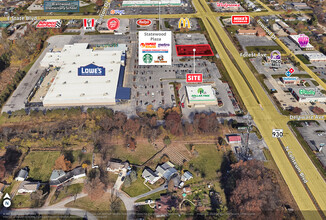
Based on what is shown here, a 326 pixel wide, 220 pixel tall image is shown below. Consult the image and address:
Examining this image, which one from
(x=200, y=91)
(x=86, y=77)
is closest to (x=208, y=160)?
(x=200, y=91)

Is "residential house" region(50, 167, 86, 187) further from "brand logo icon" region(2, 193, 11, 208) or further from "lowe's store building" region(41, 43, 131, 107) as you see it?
"lowe's store building" region(41, 43, 131, 107)

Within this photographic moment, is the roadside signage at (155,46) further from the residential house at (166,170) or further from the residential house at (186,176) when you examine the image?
the residential house at (186,176)

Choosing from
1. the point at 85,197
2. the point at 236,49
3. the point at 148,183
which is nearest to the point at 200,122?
the point at 148,183

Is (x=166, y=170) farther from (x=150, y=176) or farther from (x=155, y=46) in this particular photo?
(x=155, y=46)

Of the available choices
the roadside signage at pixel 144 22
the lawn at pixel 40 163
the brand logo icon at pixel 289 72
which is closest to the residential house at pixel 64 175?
the lawn at pixel 40 163

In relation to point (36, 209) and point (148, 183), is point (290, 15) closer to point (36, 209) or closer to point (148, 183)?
point (148, 183)
